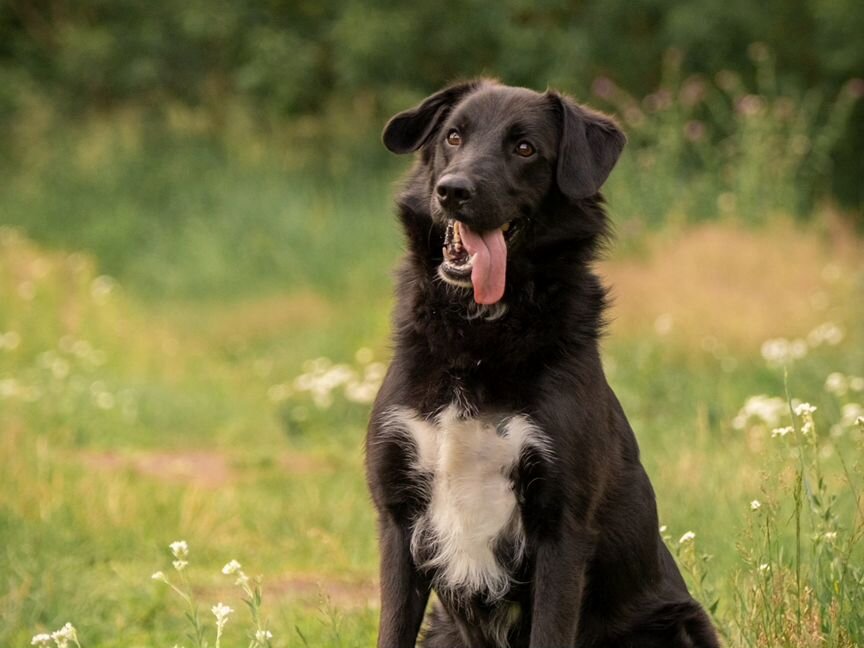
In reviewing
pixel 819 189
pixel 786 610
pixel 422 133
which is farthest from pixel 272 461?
pixel 819 189

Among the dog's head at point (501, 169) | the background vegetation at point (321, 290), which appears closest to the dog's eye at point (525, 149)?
the dog's head at point (501, 169)

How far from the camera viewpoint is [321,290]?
12516mm

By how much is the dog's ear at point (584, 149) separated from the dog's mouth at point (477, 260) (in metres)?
0.22

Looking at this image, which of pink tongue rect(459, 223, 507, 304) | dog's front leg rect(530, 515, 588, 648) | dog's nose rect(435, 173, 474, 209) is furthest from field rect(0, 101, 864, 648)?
dog's nose rect(435, 173, 474, 209)

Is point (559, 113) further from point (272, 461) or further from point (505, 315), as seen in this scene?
point (272, 461)

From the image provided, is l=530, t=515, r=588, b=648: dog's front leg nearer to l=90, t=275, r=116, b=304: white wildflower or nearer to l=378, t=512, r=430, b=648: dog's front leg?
→ l=378, t=512, r=430, b=648: dog's front leg

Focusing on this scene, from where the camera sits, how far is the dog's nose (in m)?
3.58

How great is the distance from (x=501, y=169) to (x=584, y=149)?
0.85 feet

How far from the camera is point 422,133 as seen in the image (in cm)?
406

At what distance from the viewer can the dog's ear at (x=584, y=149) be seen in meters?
3.76

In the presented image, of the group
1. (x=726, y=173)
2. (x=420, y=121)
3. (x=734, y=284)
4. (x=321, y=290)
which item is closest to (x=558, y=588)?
(x=420, y=121)

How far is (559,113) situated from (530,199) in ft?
1.03

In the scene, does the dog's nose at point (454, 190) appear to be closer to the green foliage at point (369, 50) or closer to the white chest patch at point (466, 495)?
the white chest patch at point (466, 495)

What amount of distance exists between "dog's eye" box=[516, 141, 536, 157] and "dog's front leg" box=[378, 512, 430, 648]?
1.12 metres
